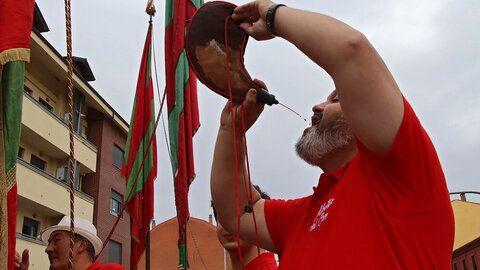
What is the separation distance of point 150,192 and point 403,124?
184 inches

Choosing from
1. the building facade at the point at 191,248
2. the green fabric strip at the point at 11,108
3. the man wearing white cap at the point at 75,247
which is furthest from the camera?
the building facade at the point at 191,248

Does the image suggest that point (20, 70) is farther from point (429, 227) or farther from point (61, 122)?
point (61, 122)

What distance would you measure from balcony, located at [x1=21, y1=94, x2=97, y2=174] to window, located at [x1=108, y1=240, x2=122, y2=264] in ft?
13.4

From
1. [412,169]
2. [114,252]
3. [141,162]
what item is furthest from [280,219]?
[114,252]

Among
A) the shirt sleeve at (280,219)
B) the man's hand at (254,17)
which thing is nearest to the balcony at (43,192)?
the shirt sleeve at (280,219)

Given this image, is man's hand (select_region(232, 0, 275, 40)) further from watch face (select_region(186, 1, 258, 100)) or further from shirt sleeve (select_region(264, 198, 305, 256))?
shirt sleeve (select_region(264, 198, 305, 256))

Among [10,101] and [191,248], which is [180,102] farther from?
[191,248]

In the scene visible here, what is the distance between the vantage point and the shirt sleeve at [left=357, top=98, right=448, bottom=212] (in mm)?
1166

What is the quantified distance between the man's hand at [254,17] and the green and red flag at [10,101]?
1.07 m

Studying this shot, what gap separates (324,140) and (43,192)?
55.9 feet

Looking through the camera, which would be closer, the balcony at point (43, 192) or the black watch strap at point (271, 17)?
the black watch strap at point (271, 17)

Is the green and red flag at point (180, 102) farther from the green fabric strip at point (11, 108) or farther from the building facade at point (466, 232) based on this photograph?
the building facade at point (466, 232)

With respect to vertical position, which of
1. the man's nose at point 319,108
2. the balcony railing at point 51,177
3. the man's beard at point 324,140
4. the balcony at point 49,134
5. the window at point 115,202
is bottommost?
the man's beard at point 324,140

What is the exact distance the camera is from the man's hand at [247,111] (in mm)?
1835
